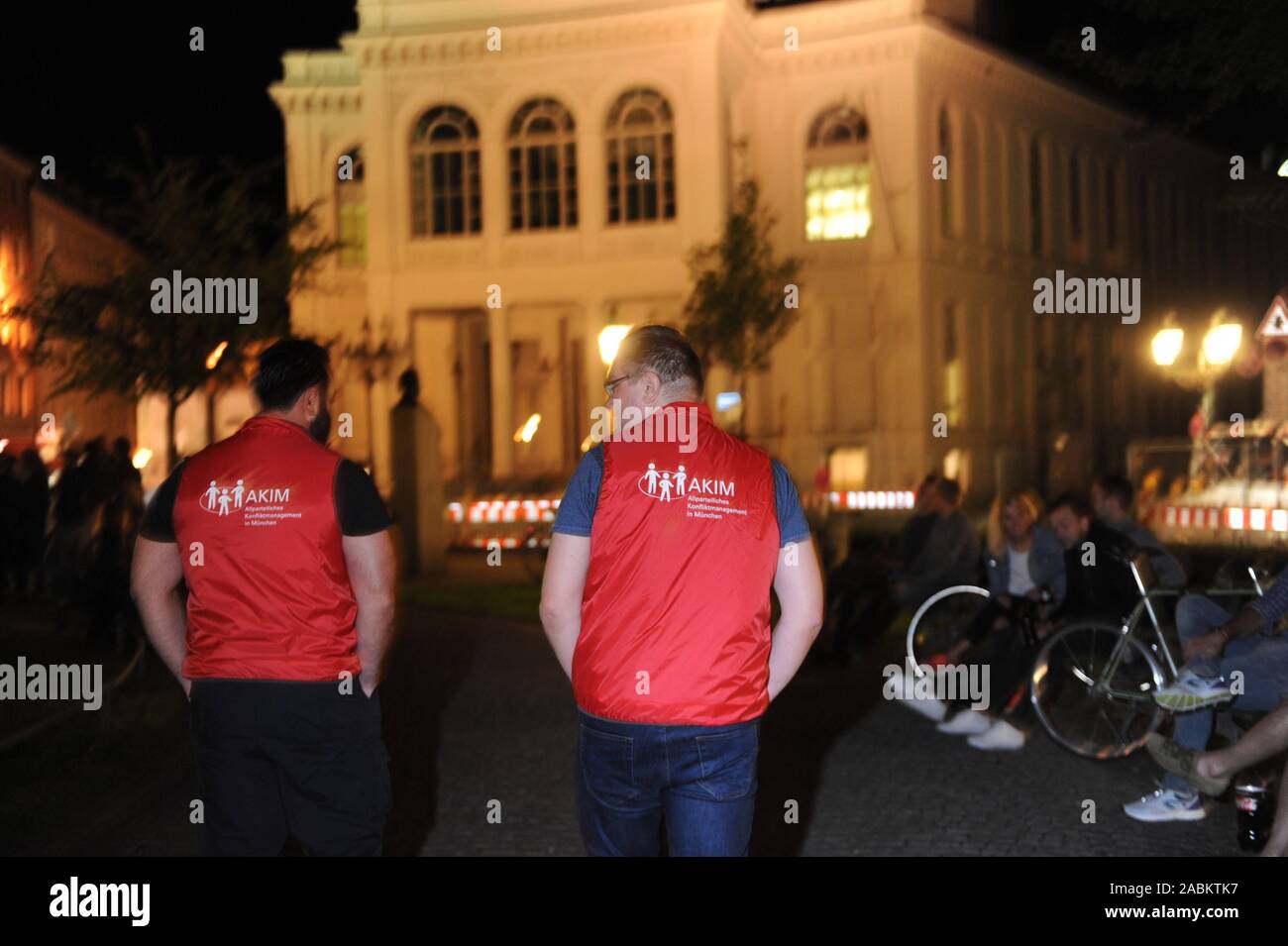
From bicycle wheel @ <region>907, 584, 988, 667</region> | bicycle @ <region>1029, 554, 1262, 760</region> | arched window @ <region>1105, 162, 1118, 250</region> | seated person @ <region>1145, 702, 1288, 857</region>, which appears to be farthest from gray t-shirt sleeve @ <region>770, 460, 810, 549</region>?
arched window @ <region>1105, 162, 1118, 250</region>

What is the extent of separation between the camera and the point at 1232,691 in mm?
6691

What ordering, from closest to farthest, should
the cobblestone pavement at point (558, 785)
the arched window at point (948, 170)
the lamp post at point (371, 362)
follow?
the cobblestone pavement at point (558, 785) → the lamp post at point (371, 362) → the arched window at point (948, 170)

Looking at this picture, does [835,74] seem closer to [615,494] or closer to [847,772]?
[847,772]

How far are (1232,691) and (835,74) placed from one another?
31.7m

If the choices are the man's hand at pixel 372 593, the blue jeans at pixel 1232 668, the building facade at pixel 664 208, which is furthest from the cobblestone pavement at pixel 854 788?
the building facade at pixel 664 208

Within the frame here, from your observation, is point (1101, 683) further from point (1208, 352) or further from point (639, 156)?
point (639, 156)

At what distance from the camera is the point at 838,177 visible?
36.4m

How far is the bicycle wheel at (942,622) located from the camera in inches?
412

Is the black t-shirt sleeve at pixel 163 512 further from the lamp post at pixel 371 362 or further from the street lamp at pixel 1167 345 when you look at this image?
the lamp post at pixel 371 362

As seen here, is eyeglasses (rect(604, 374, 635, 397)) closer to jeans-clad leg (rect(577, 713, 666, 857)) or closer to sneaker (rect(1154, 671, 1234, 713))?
jeans-clad leg (rect(577, 713, 666, 857))

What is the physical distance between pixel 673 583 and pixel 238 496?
49.7 inches

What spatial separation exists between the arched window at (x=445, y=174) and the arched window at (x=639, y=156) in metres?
3.36

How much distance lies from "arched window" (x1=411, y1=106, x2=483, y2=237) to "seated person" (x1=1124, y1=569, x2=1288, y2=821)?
30028 millimetres

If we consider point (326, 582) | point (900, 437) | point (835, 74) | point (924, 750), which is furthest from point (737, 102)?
point (326, 582)
